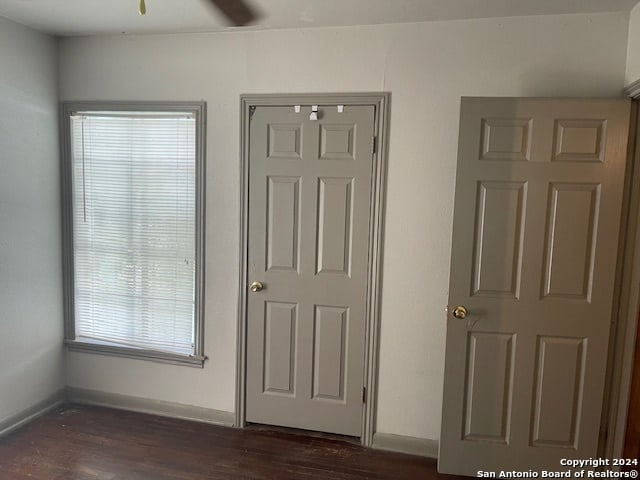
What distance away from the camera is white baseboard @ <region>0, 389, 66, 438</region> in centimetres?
269

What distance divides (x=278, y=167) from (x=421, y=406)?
1688 mm

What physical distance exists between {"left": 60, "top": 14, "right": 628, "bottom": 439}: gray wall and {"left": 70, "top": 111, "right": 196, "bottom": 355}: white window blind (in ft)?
0.52

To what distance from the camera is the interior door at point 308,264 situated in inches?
101

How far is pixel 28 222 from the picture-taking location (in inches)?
109

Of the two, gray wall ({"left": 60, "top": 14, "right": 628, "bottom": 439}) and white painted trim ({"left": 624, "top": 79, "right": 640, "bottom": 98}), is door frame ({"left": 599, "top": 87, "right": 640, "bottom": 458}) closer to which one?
white painted trim ({"left": 624, "top": 79, "right": 640, "bottom": 98})

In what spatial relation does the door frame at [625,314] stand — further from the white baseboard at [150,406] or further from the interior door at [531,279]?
the white baseboard at [150,406]

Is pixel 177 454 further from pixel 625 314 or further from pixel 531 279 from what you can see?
pixel 625 314

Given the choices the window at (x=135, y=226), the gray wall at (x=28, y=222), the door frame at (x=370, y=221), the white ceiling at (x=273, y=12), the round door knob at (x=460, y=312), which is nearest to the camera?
the white ceiling at (x=273, y=12)

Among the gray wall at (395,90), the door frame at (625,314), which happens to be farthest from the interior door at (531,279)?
the gray wall at (395,90)

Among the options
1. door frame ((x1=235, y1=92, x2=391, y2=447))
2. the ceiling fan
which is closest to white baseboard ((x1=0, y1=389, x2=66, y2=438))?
door frame ((x1=235, y1=92, x2=391, y2=447))

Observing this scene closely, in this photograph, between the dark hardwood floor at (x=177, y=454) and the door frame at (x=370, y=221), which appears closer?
the dark hardwood floor at (x=177, y=454)

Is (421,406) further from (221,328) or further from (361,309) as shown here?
(221,328)

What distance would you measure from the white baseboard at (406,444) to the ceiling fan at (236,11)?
255 cm

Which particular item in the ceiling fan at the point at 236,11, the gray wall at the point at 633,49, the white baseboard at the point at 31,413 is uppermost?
the ceiling fan at the point at 236,11
